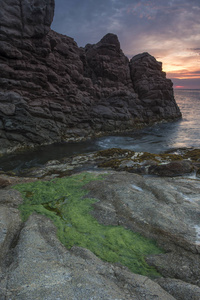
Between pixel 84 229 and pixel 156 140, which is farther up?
pixel 84 229

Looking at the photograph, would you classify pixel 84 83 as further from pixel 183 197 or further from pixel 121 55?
pixel 183 197

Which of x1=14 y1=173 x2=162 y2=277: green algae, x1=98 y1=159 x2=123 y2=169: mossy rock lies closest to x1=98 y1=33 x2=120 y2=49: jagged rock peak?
x1=98 y1=159 x2=123 y2=169: mossy rock

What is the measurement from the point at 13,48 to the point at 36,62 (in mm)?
4676

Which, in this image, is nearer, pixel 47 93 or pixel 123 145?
pixel 123 145

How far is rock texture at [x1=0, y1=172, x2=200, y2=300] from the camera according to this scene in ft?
15.2

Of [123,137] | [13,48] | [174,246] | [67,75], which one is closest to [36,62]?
[13,48]

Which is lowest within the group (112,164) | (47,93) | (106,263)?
(112,164)

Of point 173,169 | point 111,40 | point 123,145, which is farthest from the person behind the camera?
point 111,40

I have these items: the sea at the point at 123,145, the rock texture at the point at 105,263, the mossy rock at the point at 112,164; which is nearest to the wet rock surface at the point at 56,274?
the rock texture at the point at 105,263

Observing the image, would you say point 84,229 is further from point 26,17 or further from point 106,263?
point 26,17

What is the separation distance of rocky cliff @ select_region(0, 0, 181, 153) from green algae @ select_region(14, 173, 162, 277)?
65.4ft

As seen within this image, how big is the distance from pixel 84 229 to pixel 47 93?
34147 millimetres

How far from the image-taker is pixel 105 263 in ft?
19.8

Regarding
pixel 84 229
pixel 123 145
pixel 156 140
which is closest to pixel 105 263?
pixel 84 229
